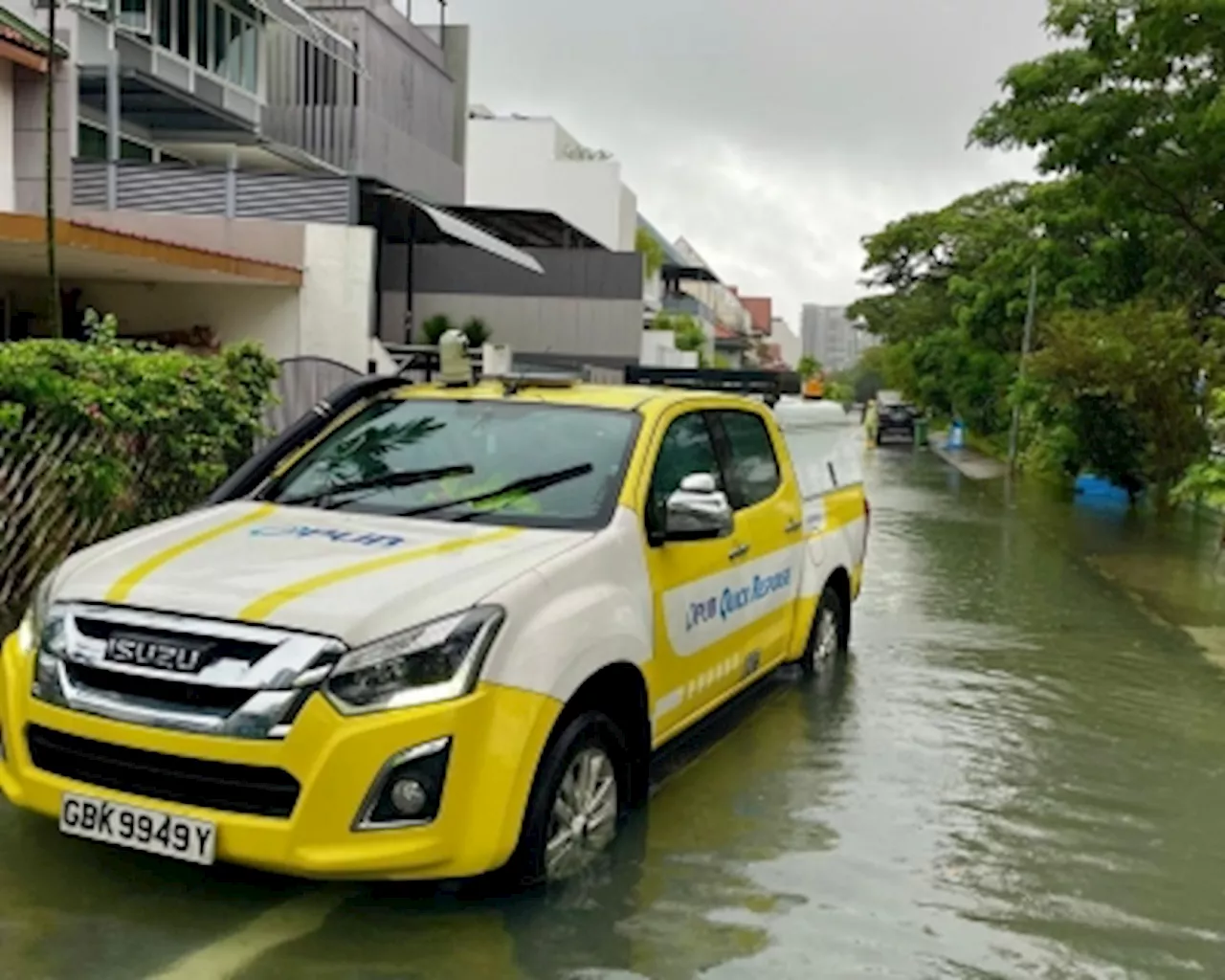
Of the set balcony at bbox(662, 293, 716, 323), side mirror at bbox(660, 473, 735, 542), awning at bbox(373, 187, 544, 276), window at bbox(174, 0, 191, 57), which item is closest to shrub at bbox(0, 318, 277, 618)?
side mirror at bbox(660, 473, 735, 542)

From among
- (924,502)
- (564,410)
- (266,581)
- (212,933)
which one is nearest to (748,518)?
(564,410)

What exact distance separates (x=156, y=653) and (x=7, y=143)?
14763mm

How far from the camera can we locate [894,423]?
136 ft

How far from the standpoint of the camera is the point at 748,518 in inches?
222

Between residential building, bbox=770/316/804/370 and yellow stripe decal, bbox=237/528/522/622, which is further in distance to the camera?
residential building, bbox=770/316/804/370

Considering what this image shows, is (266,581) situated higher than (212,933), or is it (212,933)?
(266,581)

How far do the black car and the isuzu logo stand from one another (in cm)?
3863

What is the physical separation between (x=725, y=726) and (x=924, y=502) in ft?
47.6

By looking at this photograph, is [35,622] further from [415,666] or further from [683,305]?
[683,305]

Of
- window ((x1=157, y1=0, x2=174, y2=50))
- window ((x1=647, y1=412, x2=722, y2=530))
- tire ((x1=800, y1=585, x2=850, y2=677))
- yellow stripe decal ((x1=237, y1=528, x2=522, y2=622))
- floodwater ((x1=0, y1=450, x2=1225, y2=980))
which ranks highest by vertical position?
window ((x1=157, y1=0, x2=174, y2=50))

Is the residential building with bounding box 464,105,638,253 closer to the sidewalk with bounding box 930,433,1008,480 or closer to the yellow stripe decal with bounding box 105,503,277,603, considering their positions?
the sidewalk with bounding box 930,433,1008,480

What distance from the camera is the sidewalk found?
28.1 m

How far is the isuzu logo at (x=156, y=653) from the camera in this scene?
11.5ft

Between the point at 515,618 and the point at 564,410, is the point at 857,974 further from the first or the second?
the point at 564,410
